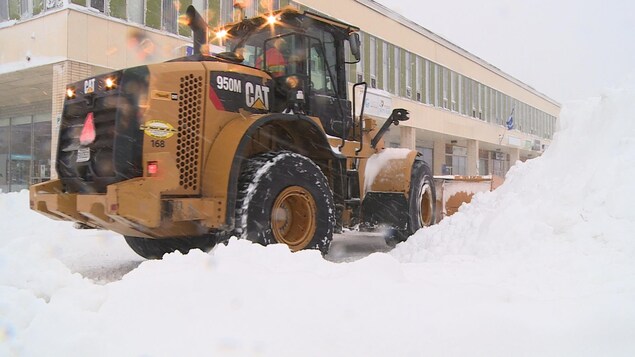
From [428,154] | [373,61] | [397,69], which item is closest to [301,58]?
[373,61]

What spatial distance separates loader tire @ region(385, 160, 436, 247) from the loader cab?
4.79 feet

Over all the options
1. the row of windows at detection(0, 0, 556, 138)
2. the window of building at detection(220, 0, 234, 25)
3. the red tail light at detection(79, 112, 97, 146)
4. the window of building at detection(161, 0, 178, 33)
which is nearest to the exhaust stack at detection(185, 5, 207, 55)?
the row of windows at detection(0, 0, 556, 138)

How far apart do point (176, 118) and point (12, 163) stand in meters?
15.8

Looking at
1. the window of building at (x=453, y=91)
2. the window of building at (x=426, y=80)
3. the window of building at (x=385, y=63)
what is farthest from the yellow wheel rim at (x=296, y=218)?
the window of building at (x=453, y=91)

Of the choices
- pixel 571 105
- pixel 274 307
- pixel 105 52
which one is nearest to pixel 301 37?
pixel 571 105

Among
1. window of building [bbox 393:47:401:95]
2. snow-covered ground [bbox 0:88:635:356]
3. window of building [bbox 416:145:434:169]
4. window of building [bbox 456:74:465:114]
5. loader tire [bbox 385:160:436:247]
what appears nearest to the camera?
snow-covered ground [bbox 0:88:635:356]

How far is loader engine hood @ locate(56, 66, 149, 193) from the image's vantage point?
4.85 metres

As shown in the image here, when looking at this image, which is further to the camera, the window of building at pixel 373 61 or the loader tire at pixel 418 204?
the window of building at pixel 373 61

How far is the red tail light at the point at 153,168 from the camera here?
4.71 m

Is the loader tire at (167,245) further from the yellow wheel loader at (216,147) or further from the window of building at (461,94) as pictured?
the window of building at (461,94)

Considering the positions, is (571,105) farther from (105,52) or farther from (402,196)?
(105,52)

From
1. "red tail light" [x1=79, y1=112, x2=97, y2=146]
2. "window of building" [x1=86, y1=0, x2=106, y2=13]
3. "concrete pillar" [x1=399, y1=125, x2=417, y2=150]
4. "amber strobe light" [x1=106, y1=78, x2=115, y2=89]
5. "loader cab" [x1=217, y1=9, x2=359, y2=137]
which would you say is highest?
"window of building" [x1=86, y1=0, x2=106, y2=13]

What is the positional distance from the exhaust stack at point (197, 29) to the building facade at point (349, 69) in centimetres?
85

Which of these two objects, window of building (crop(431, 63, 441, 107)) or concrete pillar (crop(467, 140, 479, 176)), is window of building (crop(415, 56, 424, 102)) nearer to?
window of building (crop(431, 63, 441, 107))
